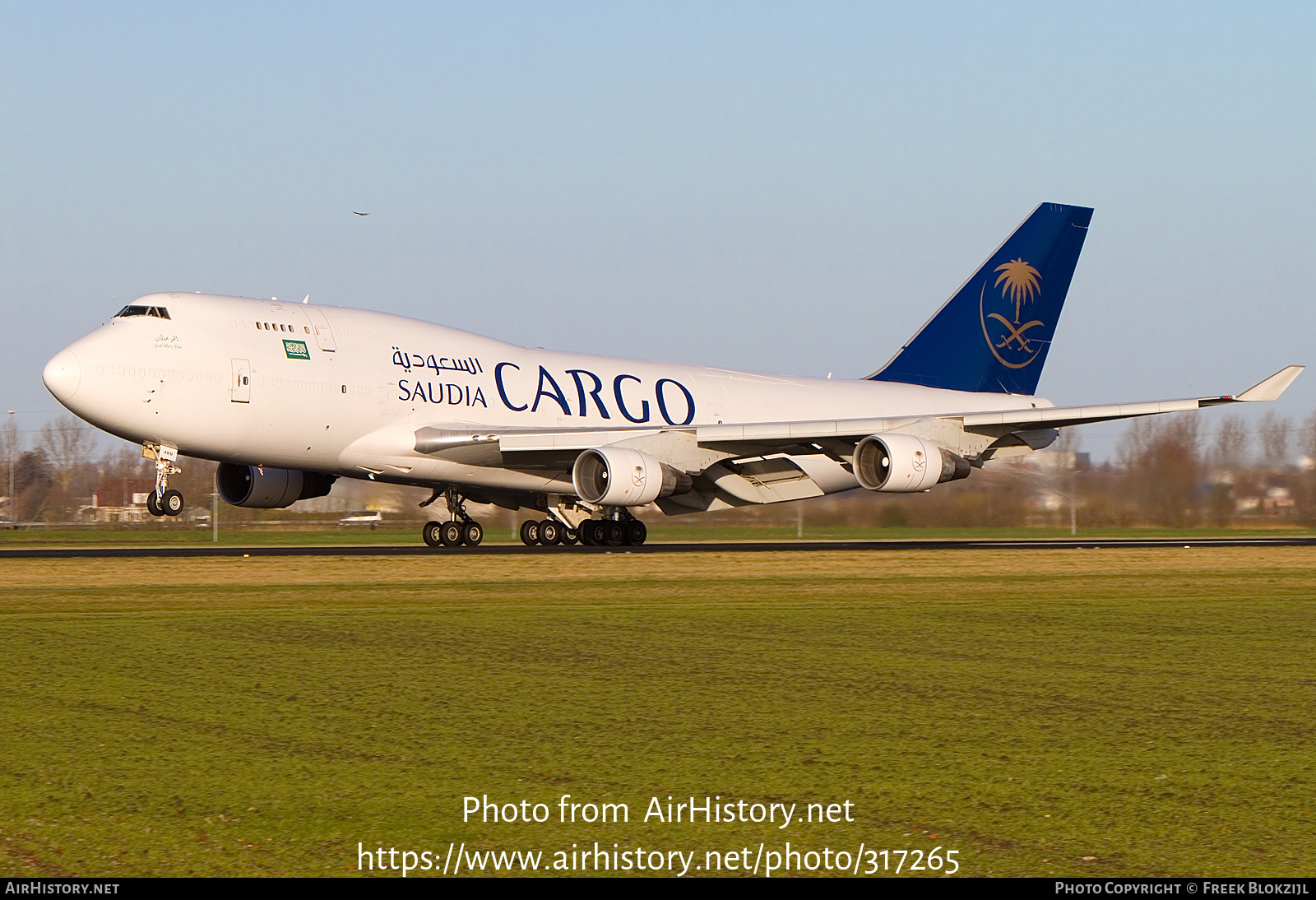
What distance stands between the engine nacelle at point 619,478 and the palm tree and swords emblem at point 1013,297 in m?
14.1

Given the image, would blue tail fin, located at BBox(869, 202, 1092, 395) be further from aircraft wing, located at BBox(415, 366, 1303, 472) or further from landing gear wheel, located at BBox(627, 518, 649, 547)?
landing gear wheel, located at BBox(627, 518, 649, 547)

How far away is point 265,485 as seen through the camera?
32562 mm

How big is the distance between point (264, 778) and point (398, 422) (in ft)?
74.8

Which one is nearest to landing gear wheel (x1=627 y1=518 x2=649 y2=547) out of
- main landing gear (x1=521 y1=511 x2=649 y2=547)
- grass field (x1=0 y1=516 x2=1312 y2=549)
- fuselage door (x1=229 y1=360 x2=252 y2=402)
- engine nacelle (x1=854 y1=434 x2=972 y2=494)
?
main landing gear (x1=521 y1=511 x2=649 y2=547)

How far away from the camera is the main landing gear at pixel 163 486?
26.2m

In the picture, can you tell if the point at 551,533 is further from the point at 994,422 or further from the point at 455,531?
the point at 994,422

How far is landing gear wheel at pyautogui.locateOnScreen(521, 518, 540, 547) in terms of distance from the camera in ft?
110

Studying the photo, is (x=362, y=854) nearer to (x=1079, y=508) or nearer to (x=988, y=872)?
(x=988, y=872)

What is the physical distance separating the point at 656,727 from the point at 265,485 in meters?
25.8

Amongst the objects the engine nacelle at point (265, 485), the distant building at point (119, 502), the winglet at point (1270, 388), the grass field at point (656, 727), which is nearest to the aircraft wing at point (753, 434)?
the winglet at point (1270, 388)

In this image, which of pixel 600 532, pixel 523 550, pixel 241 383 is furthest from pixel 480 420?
pixel 241 383

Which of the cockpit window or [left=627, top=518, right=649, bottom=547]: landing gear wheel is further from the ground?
the cockpit window

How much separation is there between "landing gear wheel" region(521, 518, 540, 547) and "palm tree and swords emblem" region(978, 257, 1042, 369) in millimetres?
14402

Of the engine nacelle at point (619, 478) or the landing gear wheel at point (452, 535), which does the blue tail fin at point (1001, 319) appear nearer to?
the engine nacelle at point (619, 478)
